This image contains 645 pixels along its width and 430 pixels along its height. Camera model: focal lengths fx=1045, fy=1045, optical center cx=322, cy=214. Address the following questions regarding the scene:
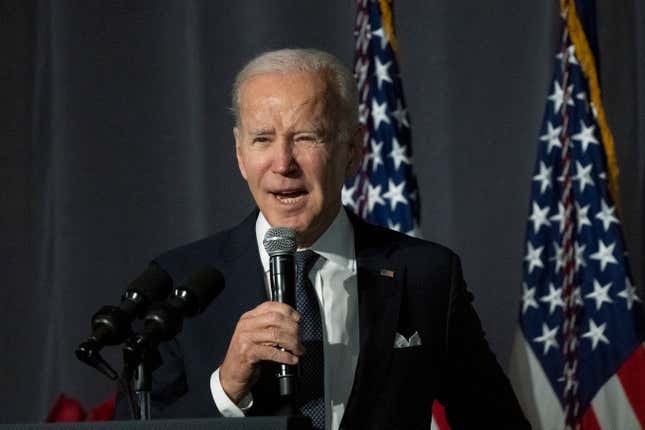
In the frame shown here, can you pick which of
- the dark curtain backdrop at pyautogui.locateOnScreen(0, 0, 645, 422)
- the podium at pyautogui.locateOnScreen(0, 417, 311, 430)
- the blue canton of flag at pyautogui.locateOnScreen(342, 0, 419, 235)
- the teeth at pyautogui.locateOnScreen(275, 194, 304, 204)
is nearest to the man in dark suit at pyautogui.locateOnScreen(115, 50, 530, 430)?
the teeth at pyautogui.locateOnScreen(275, 194, 304, 204)

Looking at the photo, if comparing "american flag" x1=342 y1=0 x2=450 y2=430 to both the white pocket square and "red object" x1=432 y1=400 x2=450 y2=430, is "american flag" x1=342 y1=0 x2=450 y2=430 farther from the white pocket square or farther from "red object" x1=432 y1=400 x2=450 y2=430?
the white pocket square

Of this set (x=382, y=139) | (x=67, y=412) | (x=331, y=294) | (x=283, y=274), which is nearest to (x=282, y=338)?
(x=283, y=274)

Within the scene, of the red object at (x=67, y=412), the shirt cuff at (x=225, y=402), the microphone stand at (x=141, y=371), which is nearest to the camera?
the microphone stand at (x=141, y=371)

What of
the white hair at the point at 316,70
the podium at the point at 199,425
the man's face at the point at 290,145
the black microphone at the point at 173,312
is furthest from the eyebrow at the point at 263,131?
the podium at the point at 199,425

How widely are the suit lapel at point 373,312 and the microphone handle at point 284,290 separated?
475 mm

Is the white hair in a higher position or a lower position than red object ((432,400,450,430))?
higher

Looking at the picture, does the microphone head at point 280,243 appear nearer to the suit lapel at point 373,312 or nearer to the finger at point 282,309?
the finger at point 282,309

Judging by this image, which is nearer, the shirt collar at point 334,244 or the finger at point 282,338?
the finger at point 282,338

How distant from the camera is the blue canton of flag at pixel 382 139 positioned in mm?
3850

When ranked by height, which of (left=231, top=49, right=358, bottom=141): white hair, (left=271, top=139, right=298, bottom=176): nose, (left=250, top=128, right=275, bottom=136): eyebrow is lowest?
(left=271, top=139, right=298, bottom=176): nose

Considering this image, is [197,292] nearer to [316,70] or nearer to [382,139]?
[316,70]

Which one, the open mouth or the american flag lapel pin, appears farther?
the american flag lapel pin

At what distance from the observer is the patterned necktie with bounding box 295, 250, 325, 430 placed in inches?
87.0

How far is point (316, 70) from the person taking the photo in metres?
2.36
